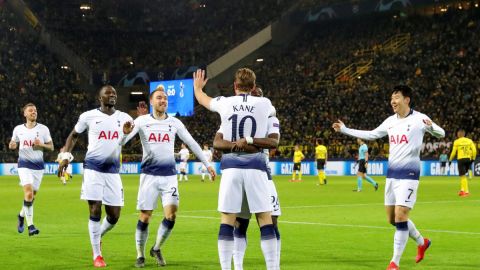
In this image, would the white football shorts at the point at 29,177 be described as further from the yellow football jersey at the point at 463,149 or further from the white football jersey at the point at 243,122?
the yellow football jersey at the point at 463,149

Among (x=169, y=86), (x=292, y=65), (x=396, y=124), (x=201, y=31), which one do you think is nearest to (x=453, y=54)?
(x=292, y=65)

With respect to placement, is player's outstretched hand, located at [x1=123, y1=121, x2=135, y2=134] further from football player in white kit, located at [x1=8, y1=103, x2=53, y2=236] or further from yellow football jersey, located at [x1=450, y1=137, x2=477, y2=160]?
yellow football jersey, located at [x1=450, y1=137, x2=477, y2=160]

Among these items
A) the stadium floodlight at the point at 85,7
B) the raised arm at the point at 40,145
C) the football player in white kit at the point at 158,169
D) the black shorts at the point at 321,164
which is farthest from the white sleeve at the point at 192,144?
the stadium floodlight at the point at 85,7

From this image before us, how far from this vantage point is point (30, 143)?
57.1 ft

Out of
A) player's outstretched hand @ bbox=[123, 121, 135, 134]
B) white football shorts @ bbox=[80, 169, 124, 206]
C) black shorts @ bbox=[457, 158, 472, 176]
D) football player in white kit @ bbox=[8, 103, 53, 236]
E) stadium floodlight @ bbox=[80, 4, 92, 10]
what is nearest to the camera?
player's outstretched hand @ bbox=[123, 121, 135, 134]

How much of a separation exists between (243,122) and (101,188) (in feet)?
13.4

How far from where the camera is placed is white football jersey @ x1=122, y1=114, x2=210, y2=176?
11.9 metres

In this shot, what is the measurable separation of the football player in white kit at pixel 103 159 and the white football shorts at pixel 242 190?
3.64m

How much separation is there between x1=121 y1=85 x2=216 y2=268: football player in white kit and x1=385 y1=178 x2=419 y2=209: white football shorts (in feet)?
8.96

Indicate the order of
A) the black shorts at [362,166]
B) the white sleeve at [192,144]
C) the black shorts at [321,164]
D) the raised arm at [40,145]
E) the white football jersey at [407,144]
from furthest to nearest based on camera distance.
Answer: the black shorts at [321,164]
the black shorts at [362,166]
the raised arm at [40,145]
the white sleeve at [192,144]
the white football jersey at [407,144]

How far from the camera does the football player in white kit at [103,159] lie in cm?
1218

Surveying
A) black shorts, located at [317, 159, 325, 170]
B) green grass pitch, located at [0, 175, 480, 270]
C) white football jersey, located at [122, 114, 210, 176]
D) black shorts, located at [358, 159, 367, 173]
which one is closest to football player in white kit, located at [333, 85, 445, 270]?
green grass pitch, located at [0, 175, 480, 270]

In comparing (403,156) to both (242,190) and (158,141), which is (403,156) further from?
(158,141)

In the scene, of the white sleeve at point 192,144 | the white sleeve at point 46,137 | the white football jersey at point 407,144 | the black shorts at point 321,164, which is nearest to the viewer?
the white football jersey at point 407,144
